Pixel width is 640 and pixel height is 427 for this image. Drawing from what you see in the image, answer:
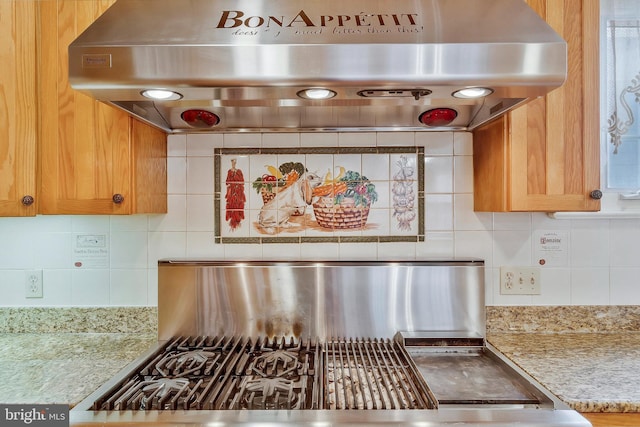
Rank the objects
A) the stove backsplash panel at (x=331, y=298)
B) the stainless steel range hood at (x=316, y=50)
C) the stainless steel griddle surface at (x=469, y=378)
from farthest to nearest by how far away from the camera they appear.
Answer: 1. the stove backsplash panel at (x=331, y=298)
2. the stainless steel griddle surface at (x=469, y=378)
3. the stainless steel range hood at (x=316, y=50)

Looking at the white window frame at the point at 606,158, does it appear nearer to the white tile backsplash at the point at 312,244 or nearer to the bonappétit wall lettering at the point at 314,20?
the white tile backsplash at the point at 312,244

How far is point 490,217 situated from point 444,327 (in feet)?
1.54

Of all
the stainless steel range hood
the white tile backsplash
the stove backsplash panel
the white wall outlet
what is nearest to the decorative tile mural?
the white tile backsplash

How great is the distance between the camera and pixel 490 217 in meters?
1.61

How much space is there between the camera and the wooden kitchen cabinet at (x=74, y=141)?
50.8 inches

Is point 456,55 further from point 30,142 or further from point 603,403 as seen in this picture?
point 30,142

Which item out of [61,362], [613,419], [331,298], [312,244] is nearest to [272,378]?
[331,298]

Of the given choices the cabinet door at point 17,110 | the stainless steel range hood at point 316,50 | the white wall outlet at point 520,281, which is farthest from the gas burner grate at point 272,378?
the stainless steel range hood at point 316,50

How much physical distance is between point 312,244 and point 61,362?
0.93 meters

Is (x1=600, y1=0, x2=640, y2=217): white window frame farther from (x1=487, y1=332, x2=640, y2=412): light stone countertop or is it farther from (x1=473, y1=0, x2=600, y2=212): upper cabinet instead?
(x1=487, y1=332, x2=640, y2=412): light stone countertop

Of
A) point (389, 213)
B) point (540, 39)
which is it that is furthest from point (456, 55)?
point (389, 213)

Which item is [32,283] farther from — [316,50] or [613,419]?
[613,419]

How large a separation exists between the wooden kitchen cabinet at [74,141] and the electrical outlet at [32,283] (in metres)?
0.44

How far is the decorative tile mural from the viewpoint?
1611 millimetres
